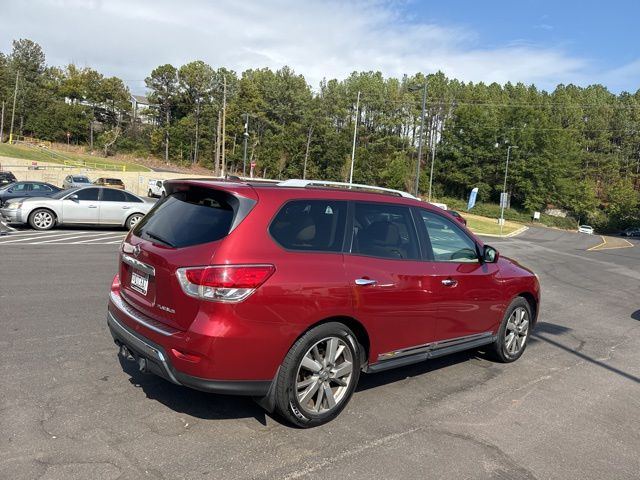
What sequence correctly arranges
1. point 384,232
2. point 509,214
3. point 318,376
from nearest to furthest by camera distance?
point 318,376 → point 384,232 → point 509,214

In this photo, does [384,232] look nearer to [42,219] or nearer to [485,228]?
[42,219]

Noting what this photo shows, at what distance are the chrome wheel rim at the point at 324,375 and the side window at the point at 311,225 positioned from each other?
72 cm

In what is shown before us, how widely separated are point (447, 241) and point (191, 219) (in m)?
2.50

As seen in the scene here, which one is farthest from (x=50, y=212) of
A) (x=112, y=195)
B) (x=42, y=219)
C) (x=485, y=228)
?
(x=485, y=228)

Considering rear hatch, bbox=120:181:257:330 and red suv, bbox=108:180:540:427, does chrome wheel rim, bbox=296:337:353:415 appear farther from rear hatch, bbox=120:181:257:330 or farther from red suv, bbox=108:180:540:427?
rear hatch, bbox=120:181:257:330

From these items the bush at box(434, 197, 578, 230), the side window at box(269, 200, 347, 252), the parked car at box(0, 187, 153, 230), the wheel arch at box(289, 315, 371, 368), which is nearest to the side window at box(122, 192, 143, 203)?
the parked car at box(0, 187, 153, 230)

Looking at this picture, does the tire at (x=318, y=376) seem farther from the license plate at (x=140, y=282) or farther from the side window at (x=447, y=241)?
the side window at (x=447, y=241)

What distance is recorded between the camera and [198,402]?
413cm

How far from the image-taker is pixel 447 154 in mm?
85375

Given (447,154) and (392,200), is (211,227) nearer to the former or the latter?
(392,200)

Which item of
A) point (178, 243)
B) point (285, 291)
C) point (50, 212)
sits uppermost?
point (178, 243)

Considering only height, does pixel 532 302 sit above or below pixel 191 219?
Answer: below

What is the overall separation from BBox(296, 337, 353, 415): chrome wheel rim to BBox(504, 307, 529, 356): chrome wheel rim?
2.55m

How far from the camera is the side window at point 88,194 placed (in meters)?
16.4
